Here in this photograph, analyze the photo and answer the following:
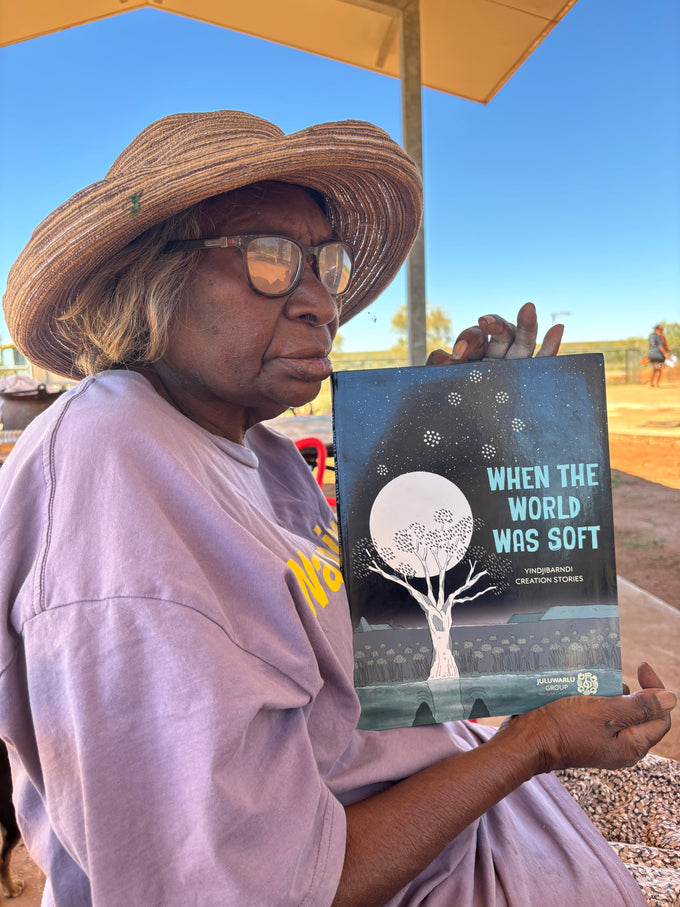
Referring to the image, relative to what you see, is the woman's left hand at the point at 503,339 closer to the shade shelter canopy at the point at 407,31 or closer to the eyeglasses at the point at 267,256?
the eyeglasses at the point at 267,256

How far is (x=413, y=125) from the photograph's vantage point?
458cm

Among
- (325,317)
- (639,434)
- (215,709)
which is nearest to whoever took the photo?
(215,709)

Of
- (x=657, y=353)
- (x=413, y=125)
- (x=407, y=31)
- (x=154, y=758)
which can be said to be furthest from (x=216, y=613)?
(x=657, y=353)

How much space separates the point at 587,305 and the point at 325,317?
9909mm

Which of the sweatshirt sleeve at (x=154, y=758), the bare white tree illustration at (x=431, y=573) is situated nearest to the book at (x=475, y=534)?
the bare white tree illustration at (x=431, y=573)

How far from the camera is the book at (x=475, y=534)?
41.1 inches

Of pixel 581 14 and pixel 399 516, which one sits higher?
pixel 581 14

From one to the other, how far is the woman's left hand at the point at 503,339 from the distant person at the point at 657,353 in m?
9.54

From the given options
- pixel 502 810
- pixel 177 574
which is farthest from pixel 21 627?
pixel 502 810

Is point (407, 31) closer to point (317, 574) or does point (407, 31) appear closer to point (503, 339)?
point (503, 339)

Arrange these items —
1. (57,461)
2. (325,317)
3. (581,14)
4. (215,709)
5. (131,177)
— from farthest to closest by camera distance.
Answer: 1. (581,14)
2. (325,317)
3. (131,177)
4. (57,461)
5. (215,709)

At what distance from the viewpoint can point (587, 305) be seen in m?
10.0

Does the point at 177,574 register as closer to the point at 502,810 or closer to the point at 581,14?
the point at 502,810

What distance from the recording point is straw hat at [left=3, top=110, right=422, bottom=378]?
1011 millimetres
